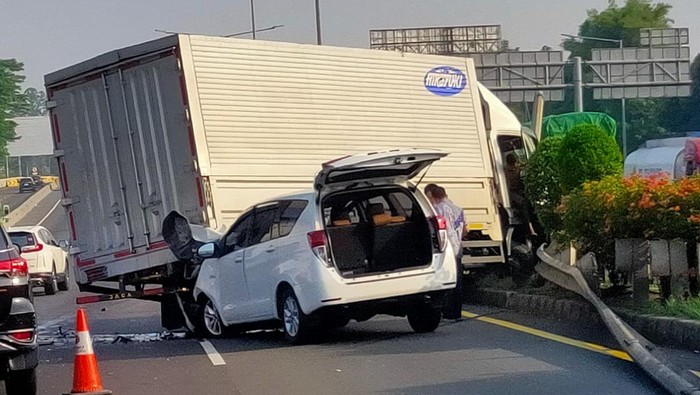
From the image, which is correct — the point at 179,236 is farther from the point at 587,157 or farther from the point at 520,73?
the point at 520,73

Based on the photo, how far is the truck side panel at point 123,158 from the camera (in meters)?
14.6

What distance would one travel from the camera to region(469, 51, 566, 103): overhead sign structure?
37.3 m

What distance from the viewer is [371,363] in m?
11.3

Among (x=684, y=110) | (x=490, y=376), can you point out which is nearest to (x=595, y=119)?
(x=490, y=376)

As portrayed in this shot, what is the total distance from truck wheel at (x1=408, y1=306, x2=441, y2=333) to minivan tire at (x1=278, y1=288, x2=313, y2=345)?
4.36 ft

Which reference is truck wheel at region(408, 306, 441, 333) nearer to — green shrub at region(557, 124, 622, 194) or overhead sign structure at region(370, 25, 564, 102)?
green shrub at region(557, 124, 622, 194)

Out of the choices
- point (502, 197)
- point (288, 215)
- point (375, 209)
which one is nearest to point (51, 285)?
point (502, 197)

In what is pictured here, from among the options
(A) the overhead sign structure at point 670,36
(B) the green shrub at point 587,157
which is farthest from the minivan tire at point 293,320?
(A) the overhead sign structure at point 670,36

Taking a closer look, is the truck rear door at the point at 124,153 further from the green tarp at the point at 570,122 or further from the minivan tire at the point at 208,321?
the green tarp at the point at 570,122

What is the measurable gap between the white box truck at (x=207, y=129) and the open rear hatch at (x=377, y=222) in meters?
2.08

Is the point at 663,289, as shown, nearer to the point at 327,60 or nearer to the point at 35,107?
the point at 327,60

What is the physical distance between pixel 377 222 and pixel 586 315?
249 centimetres

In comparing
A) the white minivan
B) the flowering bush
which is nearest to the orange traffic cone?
the white minivan

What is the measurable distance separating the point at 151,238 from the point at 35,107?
172 meters
